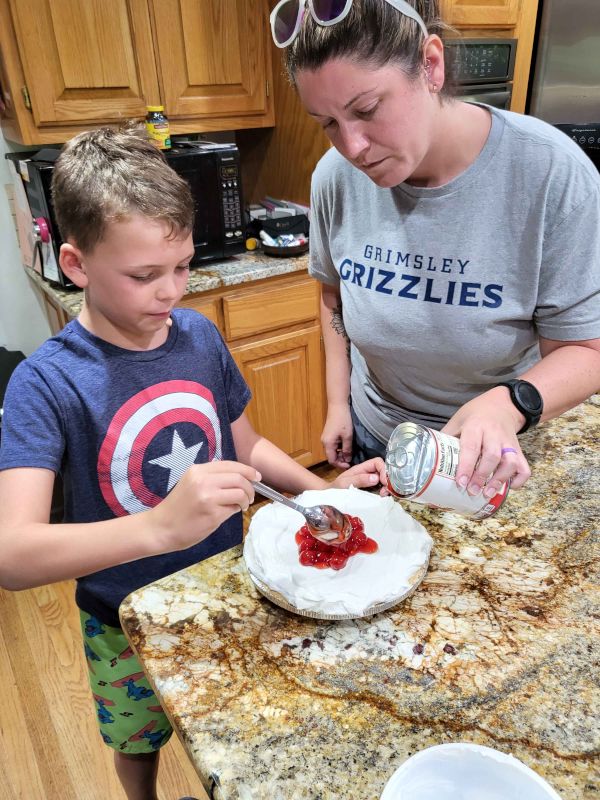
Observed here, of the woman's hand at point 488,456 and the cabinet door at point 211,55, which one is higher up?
the cabinet door at point 211,55

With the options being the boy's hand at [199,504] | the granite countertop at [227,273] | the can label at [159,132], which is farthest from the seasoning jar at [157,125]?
the boy's hand at [199,504]

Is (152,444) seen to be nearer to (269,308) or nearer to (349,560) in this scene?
(349,560)

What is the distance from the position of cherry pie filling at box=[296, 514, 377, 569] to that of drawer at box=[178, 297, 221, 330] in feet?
4.27

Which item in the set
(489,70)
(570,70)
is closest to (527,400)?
(489,70)

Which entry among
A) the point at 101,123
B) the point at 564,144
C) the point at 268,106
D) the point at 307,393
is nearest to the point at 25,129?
the point at 101,123

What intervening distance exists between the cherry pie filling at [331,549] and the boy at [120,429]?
0.10 m

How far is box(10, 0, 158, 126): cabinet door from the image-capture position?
177 centimetres

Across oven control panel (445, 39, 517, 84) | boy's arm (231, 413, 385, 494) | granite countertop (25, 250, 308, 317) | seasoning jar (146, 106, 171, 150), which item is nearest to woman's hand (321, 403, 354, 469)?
boy's arm (231, 413, 385, 494)

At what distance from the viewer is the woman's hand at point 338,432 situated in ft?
4.35

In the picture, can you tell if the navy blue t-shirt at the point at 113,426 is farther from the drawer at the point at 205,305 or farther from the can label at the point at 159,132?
the can label at the point at 159,132

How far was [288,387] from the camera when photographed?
94.5 inches

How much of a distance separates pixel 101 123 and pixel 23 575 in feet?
5.58

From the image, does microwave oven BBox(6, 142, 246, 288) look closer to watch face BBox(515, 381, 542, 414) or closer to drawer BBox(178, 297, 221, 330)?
drawer BBox(178, 297, 221, 330)

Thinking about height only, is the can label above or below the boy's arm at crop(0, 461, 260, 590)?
above
